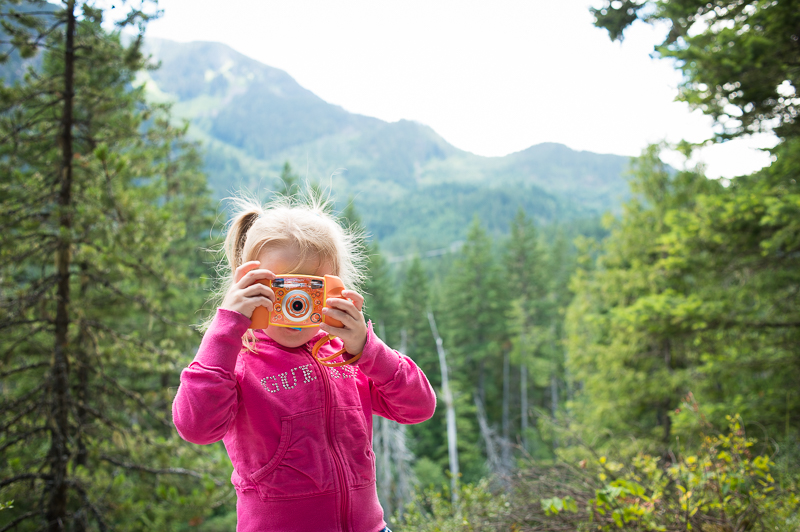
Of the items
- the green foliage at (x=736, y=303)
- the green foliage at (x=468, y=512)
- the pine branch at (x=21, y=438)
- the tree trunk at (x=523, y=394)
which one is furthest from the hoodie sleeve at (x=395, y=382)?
the tree trunk at (x=523, y=394)

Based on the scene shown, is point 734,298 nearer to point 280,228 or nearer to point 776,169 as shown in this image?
point 776,169

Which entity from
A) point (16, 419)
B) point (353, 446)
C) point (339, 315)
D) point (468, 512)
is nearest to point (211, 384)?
point (339, 315)

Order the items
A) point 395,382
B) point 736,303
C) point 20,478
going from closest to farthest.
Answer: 1. point 395,382
2. point 20,478
3. point 736,303

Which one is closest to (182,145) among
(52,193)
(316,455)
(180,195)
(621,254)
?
(180,195)

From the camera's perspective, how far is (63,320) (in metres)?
3.84

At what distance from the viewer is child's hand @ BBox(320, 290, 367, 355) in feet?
3.98

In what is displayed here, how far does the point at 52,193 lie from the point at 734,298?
7595mm

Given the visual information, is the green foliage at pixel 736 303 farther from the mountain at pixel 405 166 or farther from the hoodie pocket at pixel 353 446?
the mountain at pixel 405 166

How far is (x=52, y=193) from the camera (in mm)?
3789

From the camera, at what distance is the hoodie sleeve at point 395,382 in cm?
126

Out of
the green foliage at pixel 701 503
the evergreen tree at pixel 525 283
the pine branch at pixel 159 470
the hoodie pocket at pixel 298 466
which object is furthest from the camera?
the evergreen tree at pixel 525 283

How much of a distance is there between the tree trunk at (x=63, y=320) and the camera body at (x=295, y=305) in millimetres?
3364

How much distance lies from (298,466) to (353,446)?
0.17 meters

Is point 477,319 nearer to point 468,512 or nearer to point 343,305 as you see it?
point 468,512
